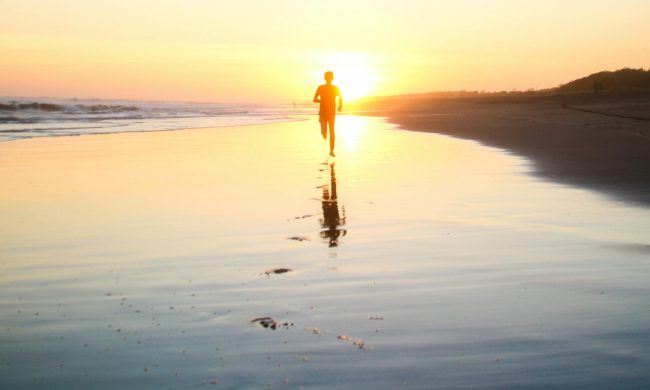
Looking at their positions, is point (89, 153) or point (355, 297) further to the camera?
point (89, 153)

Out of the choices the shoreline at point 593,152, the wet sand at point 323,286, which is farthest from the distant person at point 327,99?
the wet sand at point 323,286

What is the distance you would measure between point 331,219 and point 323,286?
3025mm

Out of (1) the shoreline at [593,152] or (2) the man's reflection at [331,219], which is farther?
(1) the shoreline at [593,152]

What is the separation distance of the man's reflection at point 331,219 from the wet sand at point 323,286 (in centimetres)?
4

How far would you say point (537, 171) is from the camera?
507 inches

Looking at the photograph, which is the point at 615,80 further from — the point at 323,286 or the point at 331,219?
the point at 323,286

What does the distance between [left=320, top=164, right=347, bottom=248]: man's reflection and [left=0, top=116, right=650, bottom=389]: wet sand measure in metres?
0.04

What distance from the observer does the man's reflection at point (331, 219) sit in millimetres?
7152

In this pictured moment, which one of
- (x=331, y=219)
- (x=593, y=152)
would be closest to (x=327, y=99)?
(x=593, y=152)

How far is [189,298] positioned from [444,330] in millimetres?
1790

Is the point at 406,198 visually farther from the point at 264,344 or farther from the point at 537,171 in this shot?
the point at 264,344

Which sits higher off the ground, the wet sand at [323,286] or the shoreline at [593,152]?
the wet sand at [323,286]

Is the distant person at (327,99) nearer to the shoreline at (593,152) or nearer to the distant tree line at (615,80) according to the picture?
the shoreline at (593,152)

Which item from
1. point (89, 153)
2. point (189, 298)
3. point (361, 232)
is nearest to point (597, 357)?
point (189, 298)
